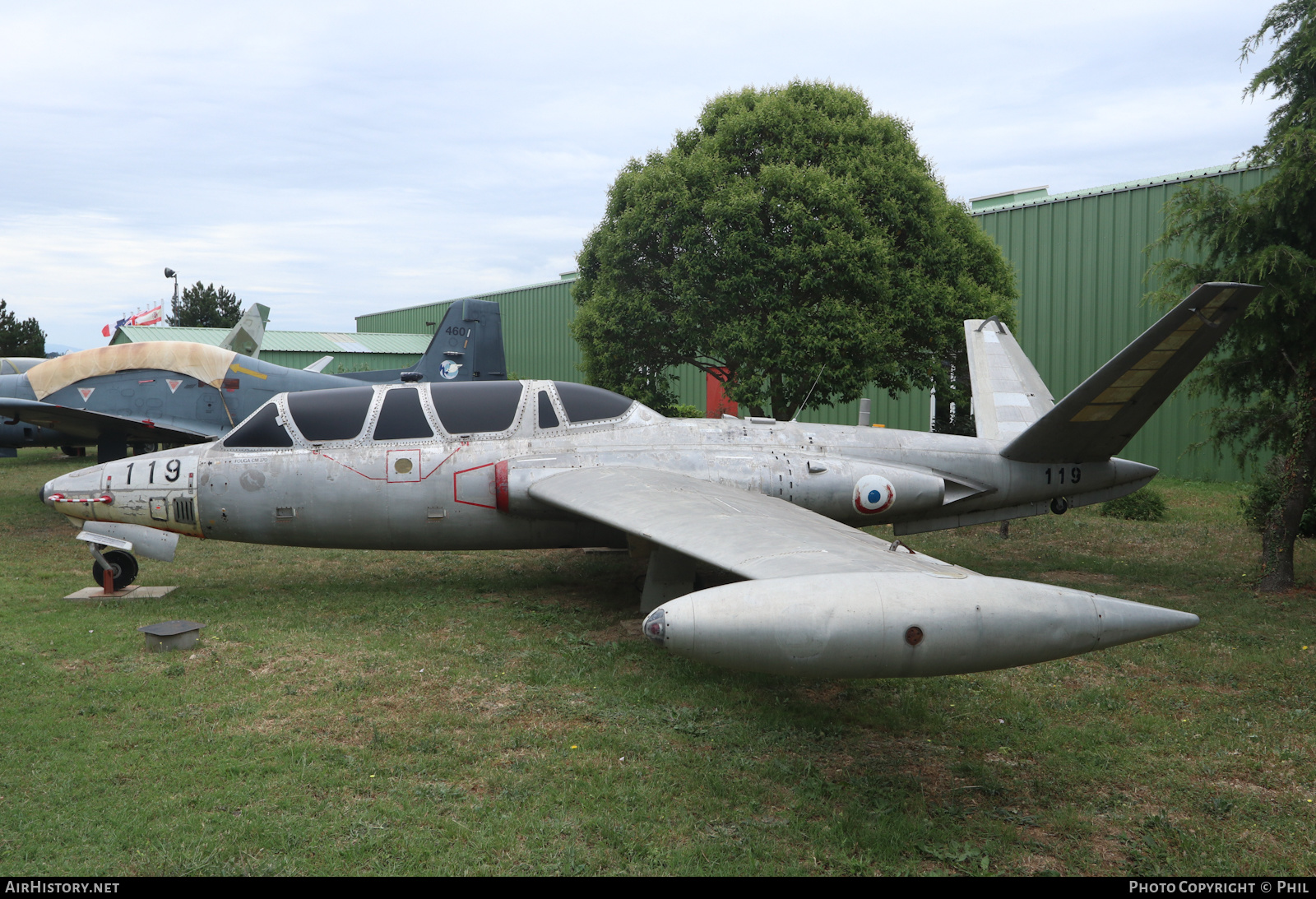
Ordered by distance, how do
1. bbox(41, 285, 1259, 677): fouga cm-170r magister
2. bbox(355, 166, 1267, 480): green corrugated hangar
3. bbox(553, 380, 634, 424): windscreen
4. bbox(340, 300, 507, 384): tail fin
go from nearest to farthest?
1. bbox(41, 285, 1259, 677): fouga cm-170r magister
2. bbox(553, 380, 634, 424): windscreen
3. bbox(355, 166, 1267, 480): green corrugated hangar
4. bbox(340, 300, 507, 384): tail fin

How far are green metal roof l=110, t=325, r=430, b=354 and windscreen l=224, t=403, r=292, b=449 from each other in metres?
37.2

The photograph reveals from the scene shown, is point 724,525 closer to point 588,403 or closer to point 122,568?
point 588,403

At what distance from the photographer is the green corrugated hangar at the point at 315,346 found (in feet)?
143

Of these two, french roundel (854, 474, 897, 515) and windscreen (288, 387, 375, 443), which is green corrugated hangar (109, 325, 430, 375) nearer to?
windscreen (288, 387, 375, 443)

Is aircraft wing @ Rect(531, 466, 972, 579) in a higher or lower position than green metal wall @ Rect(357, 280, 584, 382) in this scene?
lower

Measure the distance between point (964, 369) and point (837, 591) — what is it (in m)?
12.9

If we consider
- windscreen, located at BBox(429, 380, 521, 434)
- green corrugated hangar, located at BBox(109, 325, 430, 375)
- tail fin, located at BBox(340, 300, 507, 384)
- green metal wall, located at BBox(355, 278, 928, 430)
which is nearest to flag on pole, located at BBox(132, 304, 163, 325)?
green corrugated hangar, located at BBox(109, 325, 430, 375)

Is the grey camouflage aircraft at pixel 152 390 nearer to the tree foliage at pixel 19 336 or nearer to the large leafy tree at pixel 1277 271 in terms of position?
the large leafy tree at pixel 1277 271

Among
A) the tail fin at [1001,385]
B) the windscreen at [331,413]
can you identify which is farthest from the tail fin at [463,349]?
the tail fin at [1001,385]

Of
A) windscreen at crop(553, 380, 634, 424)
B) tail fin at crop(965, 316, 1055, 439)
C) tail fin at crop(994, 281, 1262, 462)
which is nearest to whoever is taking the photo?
tail fin at crop(994, 281, 1262, 462)

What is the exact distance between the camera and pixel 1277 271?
8.37m

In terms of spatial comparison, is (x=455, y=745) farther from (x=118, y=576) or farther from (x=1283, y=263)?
(x=1283, y=263)

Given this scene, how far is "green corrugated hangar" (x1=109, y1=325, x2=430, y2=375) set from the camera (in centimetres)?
4359

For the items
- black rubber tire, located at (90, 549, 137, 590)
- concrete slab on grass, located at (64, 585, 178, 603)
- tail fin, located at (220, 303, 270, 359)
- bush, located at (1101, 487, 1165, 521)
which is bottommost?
bush, located at (1101, 487, 1165, 521)
